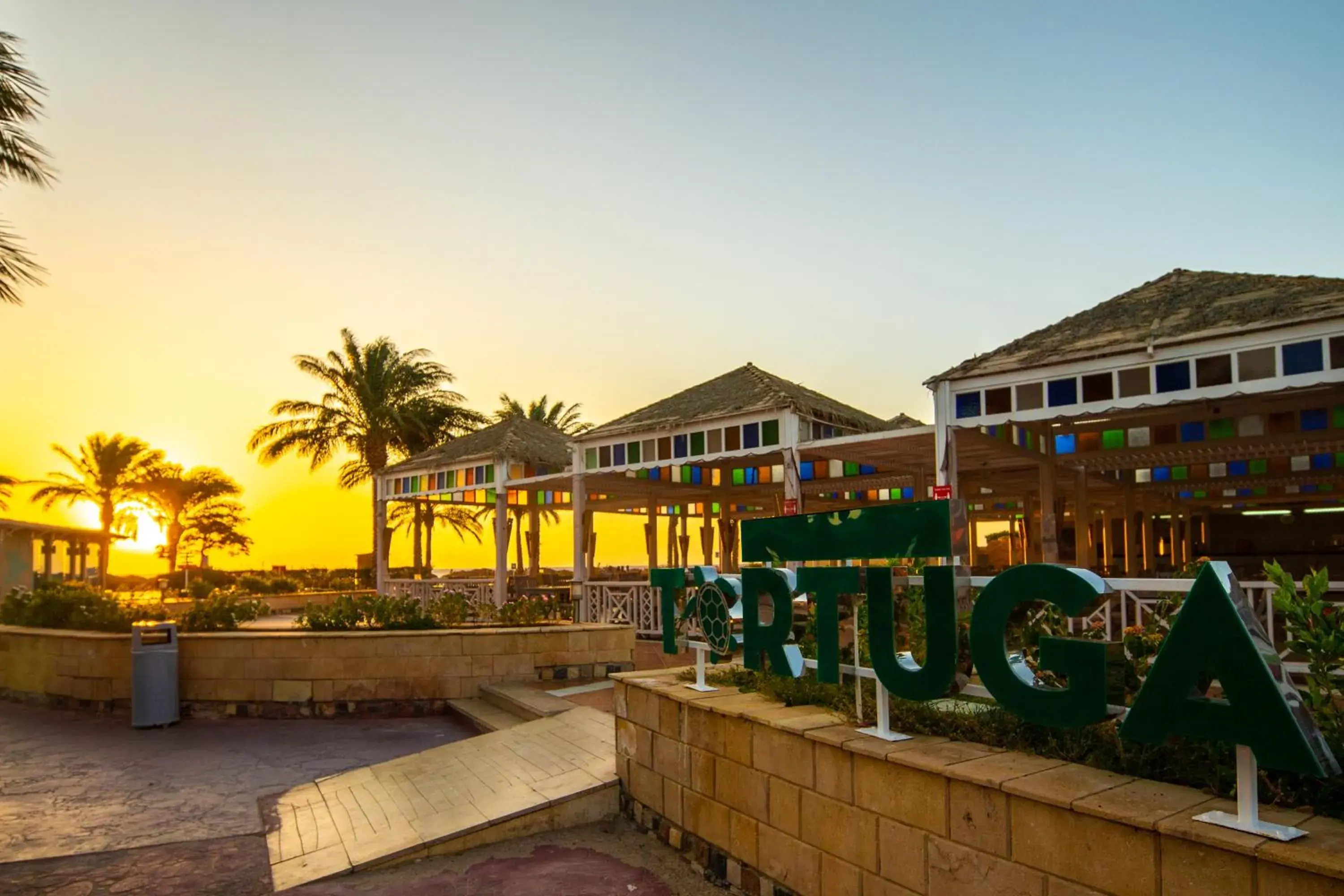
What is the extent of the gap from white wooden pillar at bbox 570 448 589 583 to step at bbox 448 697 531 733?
4.76 m

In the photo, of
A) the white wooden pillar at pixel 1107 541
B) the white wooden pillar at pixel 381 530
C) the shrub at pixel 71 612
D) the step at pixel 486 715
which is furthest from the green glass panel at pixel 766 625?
the white wooden pillar at pixel 381 530

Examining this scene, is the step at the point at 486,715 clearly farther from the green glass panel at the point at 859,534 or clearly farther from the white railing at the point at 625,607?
the green glass panel at the point at 859,534

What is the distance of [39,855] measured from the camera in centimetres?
727

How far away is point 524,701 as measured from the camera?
1149cm

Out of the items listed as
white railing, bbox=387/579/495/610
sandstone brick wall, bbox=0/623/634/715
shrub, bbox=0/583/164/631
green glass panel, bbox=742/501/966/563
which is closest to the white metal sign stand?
green glass panel, bbox=742/501/966/563

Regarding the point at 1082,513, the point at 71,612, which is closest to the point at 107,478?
the point at 71,612

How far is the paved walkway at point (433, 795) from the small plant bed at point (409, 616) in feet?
13.4

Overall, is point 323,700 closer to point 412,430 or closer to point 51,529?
point 51,529

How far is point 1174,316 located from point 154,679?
1384 centimetres

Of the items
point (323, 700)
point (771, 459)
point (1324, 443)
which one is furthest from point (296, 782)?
point (1324, 443)

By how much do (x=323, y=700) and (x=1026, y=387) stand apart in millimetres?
10457

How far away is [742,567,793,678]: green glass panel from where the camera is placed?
6.36 meters

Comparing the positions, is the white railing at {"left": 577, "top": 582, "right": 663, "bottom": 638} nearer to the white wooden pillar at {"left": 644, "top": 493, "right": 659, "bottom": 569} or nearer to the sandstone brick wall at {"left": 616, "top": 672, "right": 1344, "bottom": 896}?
the white wooden pillar at {"left": 644, "top": 493, "right": 659, "bottom": 569}

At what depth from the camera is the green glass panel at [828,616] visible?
5.91 m
